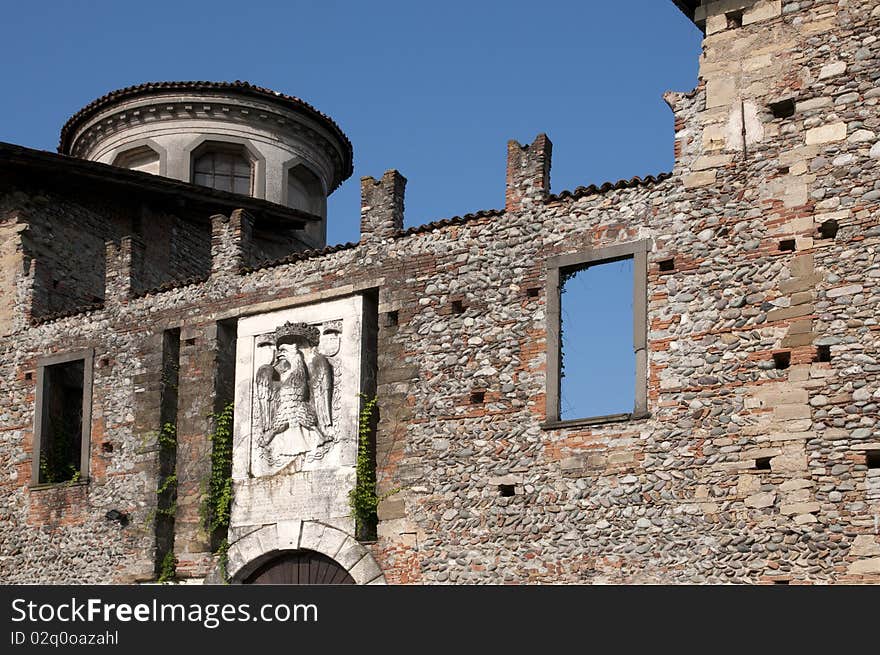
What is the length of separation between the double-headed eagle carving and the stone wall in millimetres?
538

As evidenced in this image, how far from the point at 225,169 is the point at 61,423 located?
7048 millimetres

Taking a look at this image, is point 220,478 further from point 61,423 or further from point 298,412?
point 61,423

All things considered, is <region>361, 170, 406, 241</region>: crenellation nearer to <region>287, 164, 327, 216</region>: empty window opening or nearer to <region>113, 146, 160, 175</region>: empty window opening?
<region>287, 164, 327, 216</region>: empty window opening

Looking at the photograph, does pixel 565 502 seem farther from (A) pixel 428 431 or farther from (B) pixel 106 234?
(B) pixel 106 234

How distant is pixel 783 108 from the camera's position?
15656mm

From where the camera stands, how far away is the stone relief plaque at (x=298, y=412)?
17.7 metres

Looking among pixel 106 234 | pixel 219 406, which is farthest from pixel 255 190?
pixel 219 406

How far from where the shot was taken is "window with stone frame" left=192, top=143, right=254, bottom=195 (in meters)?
26.0

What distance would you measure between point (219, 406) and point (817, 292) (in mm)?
8154

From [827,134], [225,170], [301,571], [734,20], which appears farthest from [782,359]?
[225,170]

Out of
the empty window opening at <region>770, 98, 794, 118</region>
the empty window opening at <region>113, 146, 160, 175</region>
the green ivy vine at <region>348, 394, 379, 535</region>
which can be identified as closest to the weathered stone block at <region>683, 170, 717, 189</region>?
the empty window opening at <region>770, 98, 794, 118</region>

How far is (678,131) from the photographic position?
53.2ft

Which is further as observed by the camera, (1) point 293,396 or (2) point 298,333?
(2) point 298,333

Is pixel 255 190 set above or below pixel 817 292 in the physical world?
above
